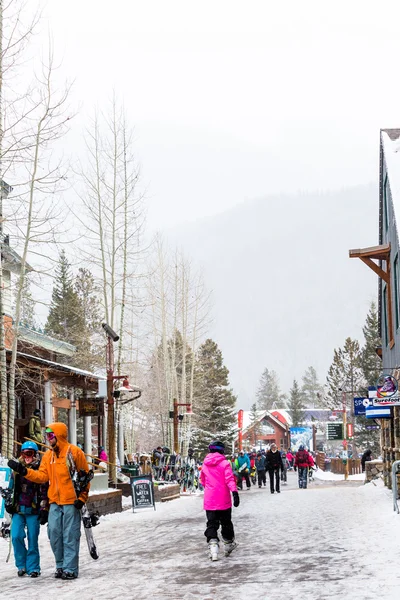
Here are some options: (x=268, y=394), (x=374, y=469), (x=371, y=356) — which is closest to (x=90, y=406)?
(x=374, y=469)

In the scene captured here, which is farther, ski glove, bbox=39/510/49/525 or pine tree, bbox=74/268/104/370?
pine tree, bbox=74/268/104/370

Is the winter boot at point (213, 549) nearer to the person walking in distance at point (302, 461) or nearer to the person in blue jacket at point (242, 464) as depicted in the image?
the person walking in distance at point (302, 461)

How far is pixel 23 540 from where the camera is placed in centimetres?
1020

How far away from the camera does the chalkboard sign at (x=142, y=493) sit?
2242 centimetres

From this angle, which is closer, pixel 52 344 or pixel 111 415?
pixel 111 415

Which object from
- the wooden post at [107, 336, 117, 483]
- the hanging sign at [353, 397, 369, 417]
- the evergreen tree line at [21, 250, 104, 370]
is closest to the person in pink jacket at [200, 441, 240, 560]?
the wooden post at [107, 336, 117, 483]

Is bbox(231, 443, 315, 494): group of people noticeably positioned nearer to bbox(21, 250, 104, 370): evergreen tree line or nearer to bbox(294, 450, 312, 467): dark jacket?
bbox(294, 450, 312, 467): dark jacket

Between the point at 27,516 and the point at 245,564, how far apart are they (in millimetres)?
2674

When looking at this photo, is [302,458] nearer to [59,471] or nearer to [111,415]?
[111,415]

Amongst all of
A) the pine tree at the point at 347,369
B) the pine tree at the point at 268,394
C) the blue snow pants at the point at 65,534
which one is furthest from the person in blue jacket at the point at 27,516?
the pine tree at the point at 268,394

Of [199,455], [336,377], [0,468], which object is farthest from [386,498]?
[336,377]

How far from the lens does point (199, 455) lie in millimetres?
66938

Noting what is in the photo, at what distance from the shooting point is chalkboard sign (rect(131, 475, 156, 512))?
73.6 ft

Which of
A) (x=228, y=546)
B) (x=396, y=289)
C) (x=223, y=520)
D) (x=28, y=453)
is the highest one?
(x=396, y=289)
